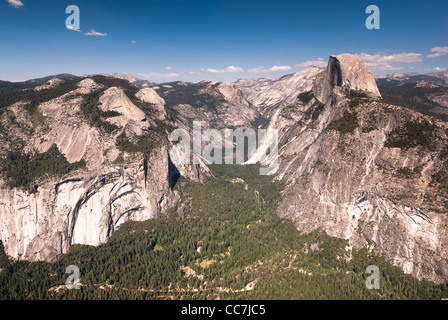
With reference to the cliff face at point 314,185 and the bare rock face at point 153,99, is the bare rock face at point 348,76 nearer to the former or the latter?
the cliff face at point 314,185

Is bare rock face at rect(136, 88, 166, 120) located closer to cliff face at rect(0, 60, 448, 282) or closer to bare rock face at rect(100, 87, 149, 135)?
cliff face at rect(0, 60, 448, 282)

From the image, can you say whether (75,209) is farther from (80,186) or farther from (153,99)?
(153,99)

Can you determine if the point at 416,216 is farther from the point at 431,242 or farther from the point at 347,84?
the point at 347,84

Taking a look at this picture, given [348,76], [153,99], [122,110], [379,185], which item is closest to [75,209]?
[122,110]

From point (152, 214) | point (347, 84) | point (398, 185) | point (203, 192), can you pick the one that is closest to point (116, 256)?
point (152, 214)

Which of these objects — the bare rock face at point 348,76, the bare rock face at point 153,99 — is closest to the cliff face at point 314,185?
the bare rock face at point 348,76

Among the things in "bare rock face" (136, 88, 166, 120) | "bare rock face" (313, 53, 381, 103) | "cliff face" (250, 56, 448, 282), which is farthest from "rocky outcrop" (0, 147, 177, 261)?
"bare rock face" (313, 53, 381, 103)
